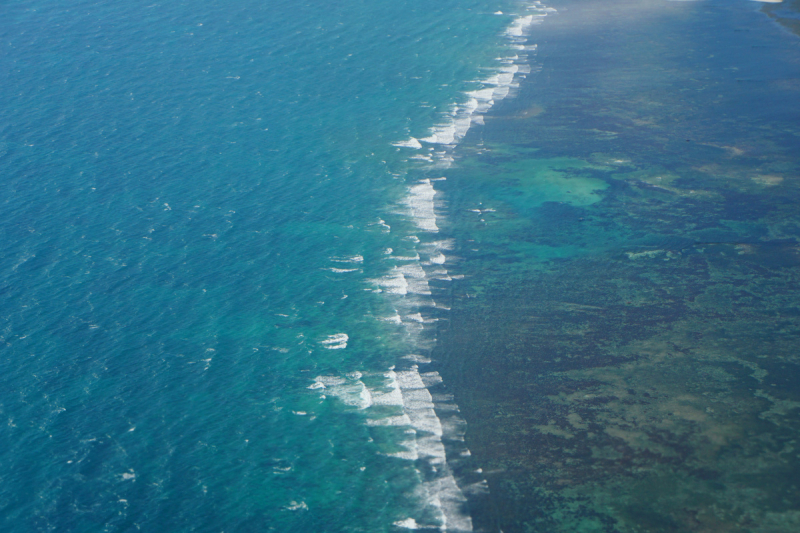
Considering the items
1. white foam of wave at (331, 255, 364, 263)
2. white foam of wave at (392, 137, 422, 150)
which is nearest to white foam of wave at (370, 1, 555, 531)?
white foam of wave at (392, 137, 422, 150)

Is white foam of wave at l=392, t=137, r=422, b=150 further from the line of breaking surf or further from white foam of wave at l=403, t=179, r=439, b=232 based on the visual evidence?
white foam of wave at l=403, t=179, r=439, b=232

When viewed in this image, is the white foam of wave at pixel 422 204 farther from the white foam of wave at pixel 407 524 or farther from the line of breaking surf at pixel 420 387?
the white foam of wave at pixel 407 524

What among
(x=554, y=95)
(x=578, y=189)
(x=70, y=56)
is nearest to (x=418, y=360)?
(x=578, y=189)

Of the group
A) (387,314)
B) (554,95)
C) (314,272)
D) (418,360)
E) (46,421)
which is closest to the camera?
(46,421)

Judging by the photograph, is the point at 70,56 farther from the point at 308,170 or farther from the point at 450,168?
the point at 450,168

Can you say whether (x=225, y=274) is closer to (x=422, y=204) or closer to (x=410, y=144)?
(x=422, y=204)

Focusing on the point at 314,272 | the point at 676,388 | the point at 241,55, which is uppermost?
the point at 241,55

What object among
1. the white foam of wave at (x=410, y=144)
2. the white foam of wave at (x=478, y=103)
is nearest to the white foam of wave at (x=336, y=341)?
the white foam of wave at (x=478, y=103)
